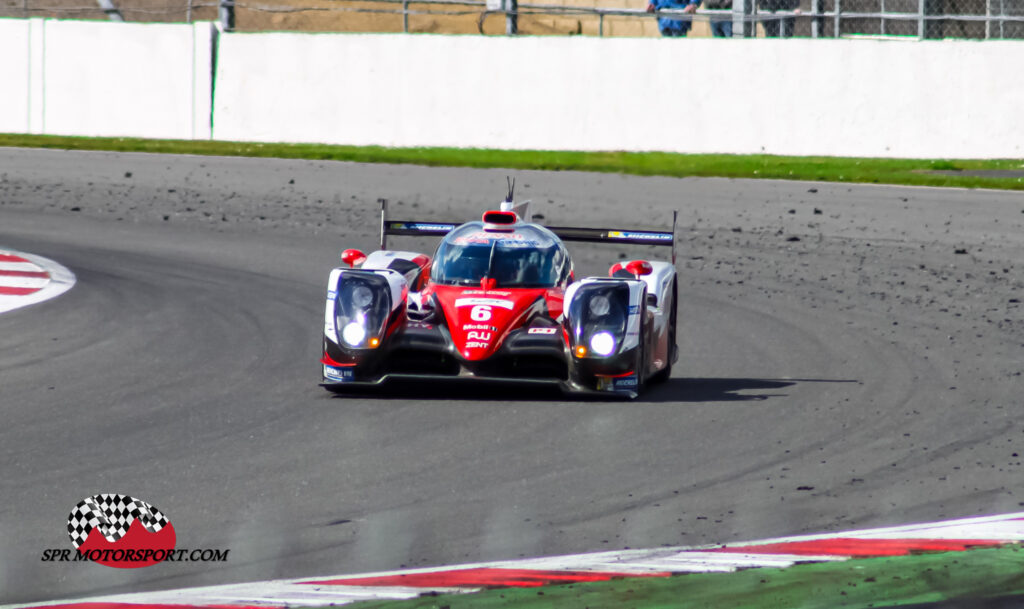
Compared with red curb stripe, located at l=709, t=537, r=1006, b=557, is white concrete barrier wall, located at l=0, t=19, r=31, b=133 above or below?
above

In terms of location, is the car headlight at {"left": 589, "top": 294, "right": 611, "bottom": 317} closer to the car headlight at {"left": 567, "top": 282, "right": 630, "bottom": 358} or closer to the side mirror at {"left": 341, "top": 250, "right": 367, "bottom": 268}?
the car headlight at {"left": 567, "top": 282, "right": 630, "bottom": 358}

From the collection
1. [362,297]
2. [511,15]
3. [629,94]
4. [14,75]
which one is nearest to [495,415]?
[362,297]

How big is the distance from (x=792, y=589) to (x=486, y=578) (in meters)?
1.07

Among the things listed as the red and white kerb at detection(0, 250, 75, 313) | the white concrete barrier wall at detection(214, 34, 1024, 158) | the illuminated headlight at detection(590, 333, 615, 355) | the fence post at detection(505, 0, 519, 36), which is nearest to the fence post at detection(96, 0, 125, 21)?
the white concrete barrier wall at detection(214, 34, 1024, 158)

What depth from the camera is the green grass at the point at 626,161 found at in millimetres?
19797

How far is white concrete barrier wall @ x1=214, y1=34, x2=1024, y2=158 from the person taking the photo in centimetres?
2017

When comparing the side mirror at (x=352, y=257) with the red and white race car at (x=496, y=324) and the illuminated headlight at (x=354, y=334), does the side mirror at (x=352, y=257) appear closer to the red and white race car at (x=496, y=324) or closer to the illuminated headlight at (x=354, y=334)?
the red and white race car at (x=496, y=324)

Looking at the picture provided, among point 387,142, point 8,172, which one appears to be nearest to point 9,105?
point 8,172

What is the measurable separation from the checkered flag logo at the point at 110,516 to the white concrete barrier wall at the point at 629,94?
1533cm

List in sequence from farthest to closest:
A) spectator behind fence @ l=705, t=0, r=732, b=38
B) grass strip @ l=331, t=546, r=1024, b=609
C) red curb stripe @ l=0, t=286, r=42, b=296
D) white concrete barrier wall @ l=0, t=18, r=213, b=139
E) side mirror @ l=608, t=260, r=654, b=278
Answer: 1. white concrete barrier wall @ l=0, t=18, r=213, b=139
2. spectator behind fence @ l=705, t=0, r=732, b=38
3. red curb stripe @ l=0, t=286, r=42, b=296
4. side mirror @ l=608, t=260, r=654, b=278
5. grass strip @ l=331, t=546, r=1024, b=609

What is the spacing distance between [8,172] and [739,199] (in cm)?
954

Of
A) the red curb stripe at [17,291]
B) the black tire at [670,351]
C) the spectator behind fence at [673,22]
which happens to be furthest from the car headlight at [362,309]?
the spectator behind fence at [673,22]

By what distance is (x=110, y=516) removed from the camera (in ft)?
21.4

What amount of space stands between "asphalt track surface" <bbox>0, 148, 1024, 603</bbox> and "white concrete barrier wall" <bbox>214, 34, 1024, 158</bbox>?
12.7ft
